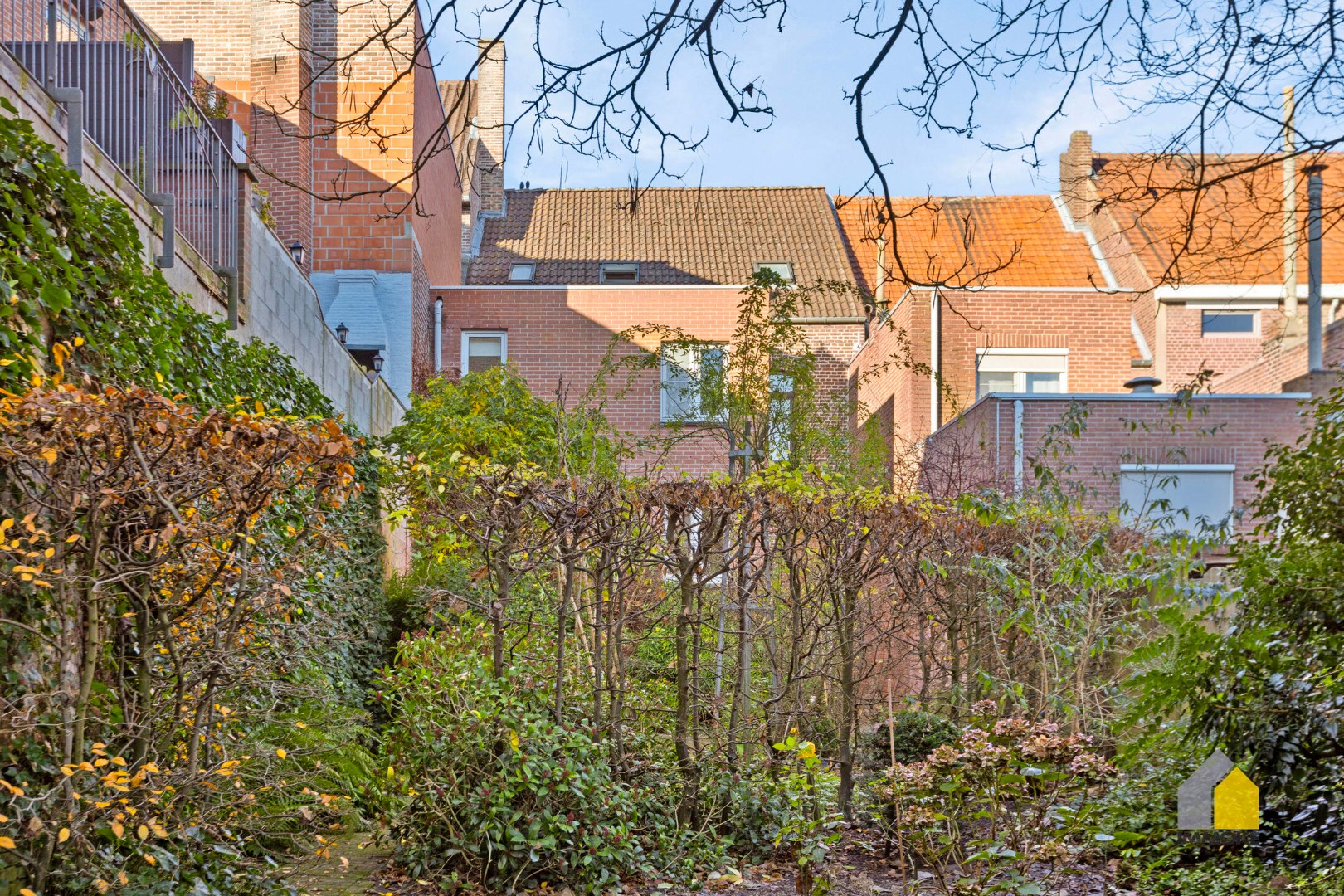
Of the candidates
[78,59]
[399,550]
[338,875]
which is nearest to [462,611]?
[338,875]

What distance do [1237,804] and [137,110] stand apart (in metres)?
7.37

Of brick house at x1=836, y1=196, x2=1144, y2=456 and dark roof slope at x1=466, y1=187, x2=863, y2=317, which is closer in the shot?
brick house at x1=836, y1=196, x2=1144, y2=456

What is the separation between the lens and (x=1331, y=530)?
5.72 m

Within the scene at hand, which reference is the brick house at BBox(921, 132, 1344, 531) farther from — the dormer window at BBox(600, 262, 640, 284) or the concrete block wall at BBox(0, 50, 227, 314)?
the dormer window at BBox(600, 262, 640, 284)

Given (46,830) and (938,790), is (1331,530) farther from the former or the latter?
(46,830)

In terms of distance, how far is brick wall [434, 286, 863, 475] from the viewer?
2214 cm

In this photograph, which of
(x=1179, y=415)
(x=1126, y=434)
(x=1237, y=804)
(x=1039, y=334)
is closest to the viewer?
(x=1237, y=804)

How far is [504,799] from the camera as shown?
19.0 ft

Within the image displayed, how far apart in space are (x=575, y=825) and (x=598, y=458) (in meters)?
6.46

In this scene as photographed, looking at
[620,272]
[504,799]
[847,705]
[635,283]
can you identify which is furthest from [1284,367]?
[504,799]

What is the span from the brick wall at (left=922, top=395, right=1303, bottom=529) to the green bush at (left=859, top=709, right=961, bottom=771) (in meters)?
5.93

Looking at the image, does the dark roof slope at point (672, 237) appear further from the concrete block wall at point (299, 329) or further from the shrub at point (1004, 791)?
the shrub at point (1004, 791)

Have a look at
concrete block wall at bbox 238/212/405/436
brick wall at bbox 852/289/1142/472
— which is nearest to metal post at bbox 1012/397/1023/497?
brick wall at bbox 852/289/1142/472

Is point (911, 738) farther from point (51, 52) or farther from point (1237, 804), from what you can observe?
A: point (51, 52)
